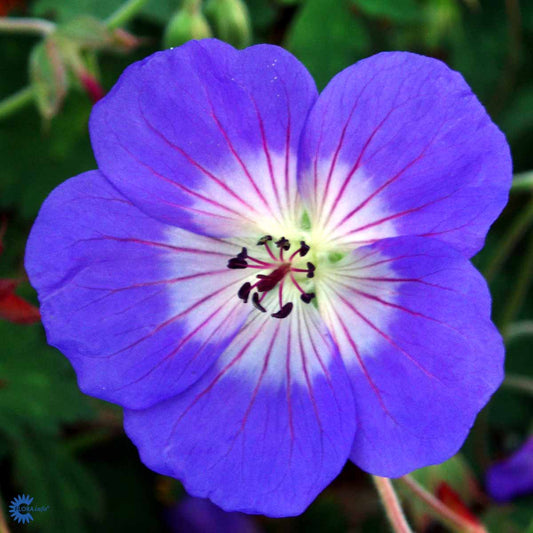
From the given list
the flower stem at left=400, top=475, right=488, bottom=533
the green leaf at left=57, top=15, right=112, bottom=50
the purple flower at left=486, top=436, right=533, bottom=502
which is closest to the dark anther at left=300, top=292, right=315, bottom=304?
the flower stem at left=400, top=475, right=488, bottom=533

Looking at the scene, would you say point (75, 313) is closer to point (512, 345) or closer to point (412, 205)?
point (412, 205)

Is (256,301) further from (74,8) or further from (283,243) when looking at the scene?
(74,8)

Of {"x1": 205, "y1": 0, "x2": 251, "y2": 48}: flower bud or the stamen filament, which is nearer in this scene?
the stamen filament

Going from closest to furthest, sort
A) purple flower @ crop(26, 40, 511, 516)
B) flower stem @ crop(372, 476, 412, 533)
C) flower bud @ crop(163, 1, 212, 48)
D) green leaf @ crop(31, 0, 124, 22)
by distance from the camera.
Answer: purple flower @ crop(26, 40, 511, 516)
flower stem @ crop(372, 476, 412, 533)
flower bud @ crop(163, 1, 212, 48)
green leaf @ crop(31, 0, 124, 22)

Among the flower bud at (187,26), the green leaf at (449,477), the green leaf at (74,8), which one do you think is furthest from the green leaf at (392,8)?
the green leaf at (449,477)

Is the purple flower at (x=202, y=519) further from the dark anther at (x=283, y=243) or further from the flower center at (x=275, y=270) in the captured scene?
the dark anther at (x=283, y=243)

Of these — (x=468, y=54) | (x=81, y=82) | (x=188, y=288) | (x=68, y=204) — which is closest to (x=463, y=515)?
(x=188, y=288)

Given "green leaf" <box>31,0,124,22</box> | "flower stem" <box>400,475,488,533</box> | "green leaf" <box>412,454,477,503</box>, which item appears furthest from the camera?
"green leaf" <box>31,0,124,22</box>

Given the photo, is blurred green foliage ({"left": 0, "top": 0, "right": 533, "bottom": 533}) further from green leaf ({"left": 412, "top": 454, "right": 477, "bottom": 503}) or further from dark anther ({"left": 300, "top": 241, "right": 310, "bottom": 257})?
dark anther ({"left": 300, "top": 241, "right": 310, "bottom": 257})
